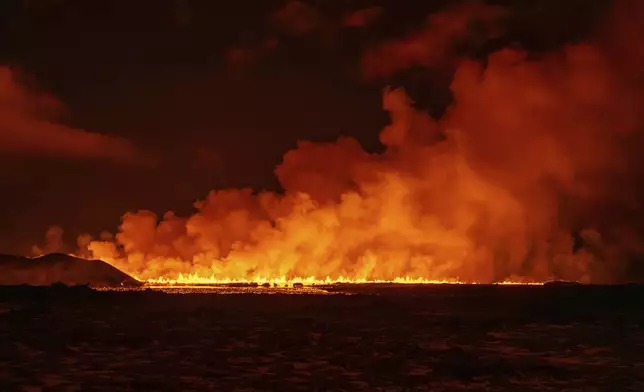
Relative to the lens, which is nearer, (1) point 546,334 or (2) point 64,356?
(2) point 64,356

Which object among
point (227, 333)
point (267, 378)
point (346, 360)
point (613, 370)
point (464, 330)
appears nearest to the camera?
point (267, 378)

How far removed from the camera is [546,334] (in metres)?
94.2

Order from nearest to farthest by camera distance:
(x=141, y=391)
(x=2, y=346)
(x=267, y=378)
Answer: (x=141, y=391), (x=267, y=378), (x=2, y=346)

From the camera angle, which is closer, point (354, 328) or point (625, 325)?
point (354, 328)

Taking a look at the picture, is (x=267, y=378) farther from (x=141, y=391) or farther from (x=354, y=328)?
(x=354, y=328)

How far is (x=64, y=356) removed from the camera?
6481cm

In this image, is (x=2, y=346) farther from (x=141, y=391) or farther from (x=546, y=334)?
(x=546, y=334)

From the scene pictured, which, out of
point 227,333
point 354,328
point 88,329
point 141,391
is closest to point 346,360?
point 141,391

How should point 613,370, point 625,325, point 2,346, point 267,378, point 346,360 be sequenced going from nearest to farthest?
1. point 267,378
2. point 613,370
3. point 346,360
4. point 2,346
5. point 625,325

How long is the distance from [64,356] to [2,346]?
12.4 m

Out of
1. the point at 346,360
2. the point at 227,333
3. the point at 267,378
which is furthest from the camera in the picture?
the point at 227,333

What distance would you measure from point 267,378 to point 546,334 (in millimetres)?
53176

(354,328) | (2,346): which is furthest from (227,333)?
(2,346)

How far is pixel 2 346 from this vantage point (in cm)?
7300
